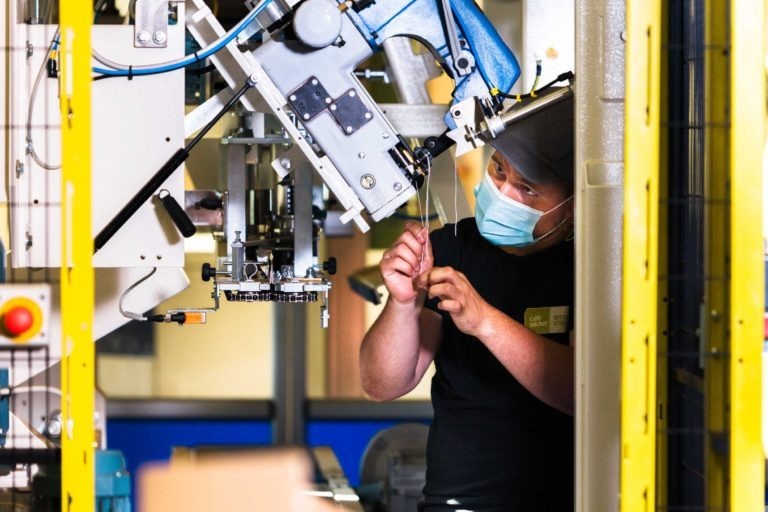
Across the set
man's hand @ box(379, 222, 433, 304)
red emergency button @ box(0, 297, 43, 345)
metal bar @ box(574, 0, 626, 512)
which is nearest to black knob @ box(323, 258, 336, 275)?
man's hand @ box(379, 222, 433, 304)

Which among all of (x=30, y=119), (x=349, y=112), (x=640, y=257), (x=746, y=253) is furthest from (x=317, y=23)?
(x=746, y=253)

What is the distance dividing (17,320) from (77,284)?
0.68 feet

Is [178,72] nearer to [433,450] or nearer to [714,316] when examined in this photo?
[433,450]

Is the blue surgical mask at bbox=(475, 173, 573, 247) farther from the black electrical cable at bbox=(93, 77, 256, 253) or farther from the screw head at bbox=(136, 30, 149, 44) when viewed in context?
the screw head at bbox=(136, 30, 149, 44)

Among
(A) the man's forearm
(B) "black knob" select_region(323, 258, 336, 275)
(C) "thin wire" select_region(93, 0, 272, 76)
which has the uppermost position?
(C) "thin wire" select_region(93, 0, 272, 76)

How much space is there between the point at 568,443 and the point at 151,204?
1.27 m

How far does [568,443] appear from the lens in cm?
289

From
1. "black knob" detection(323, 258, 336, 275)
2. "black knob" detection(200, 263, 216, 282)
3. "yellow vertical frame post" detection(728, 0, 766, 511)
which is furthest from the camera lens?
"black knob" detection(323, 258, 336, 275)

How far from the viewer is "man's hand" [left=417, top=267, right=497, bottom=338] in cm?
253

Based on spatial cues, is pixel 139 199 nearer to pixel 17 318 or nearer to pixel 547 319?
pixel 17 318

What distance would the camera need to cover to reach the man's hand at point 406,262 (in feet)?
8.89

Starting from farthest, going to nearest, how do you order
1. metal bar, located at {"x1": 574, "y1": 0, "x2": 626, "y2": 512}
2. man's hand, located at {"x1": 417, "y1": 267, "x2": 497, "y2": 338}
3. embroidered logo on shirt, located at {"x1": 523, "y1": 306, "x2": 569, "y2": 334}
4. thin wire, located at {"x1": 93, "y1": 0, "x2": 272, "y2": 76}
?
embroidered logo on shirt, located at {"x1": 523, "y1": 306, "x2": 569, "y2": 334} < thin wire, located at {"x1": 93, "y1": 0, "x2": 272, "y2": 76} < man's hand, located at {"x1": 417, "y1": 267, "x2": 497, "y2": 338} < metal bar, located at {"x1": 574, "y1": 0, "x2": 626, "y2": 512}

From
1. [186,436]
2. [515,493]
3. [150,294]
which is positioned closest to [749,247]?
[515,493]

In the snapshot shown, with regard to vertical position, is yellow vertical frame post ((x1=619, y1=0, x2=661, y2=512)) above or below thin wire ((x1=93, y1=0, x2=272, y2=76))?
below
